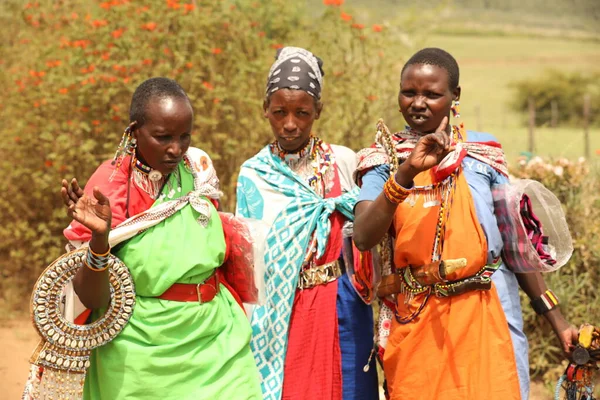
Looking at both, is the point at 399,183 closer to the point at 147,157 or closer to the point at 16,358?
the point at 147,157

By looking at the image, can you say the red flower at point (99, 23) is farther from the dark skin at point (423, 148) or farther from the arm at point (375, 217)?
the arm at point (375, 217)

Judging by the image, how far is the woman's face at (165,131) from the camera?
11.4ft

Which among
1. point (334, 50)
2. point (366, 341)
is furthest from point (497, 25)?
point (366, 341)

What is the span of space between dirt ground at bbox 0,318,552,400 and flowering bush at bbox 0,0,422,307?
2.59 ft

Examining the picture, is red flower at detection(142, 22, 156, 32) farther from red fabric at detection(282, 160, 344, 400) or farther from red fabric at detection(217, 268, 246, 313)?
red fabric at detection(217, 268, 246, 313)

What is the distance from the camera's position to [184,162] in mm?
3770

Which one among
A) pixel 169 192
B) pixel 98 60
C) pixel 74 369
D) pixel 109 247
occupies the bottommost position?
pixel 74 369

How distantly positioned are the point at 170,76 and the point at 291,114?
3.72m

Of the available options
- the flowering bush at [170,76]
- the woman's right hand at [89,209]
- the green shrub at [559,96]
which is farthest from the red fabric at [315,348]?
the green shrub at [559,96]

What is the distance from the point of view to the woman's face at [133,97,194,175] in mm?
3461

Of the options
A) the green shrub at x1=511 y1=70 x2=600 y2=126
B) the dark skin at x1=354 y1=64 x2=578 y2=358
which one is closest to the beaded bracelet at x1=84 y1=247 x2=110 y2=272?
the dark skin at x1=354 y1=64 x2=578 y2=358

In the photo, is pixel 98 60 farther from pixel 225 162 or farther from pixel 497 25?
pixel 497 25

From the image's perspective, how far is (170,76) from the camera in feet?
25.4

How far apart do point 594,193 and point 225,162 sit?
3.48 meters
